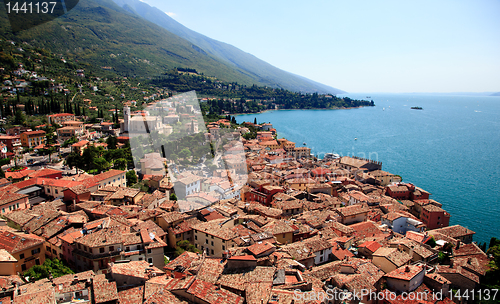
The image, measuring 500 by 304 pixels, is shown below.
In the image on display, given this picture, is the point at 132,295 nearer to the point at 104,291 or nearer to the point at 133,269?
the point at 104,291

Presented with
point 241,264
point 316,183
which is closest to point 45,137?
point 316,183

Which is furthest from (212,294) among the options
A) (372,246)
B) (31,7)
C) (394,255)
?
(31,7)

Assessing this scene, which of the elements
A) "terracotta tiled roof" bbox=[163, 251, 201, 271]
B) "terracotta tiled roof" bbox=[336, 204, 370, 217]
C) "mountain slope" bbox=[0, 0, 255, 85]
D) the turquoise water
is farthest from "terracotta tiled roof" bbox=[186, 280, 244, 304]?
"mountain slope" bbox=[0, 0, 255, 85]

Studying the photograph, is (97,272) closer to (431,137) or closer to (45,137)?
(45,137)

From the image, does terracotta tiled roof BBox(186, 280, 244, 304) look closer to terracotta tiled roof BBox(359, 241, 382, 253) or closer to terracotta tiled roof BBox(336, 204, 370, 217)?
terracotta tiled roof BBox(359, 241, 382, 253)

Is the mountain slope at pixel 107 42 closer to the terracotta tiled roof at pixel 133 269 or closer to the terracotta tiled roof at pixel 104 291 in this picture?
the terracotta tiled roof at pixel 133 269

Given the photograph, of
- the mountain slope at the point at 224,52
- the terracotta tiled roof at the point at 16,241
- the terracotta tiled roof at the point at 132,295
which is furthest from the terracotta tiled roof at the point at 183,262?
the mountain slope at the point at 224,52

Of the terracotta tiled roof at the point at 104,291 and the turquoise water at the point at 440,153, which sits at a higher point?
the terracotta tiled roof at the point at 104,291

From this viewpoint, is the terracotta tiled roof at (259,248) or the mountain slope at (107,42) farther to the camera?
the mountain slope at (107,42)

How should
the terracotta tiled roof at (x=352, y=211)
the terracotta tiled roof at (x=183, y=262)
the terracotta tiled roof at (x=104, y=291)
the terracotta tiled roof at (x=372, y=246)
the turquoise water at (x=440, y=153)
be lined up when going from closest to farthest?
the terracotta tiled roof at (x=104, y=291), the terracotta tiled roof at (x=183, y=262), the terracotta tiled roof at (x=372, y=246), the terracotta tiled roof at (x=352, y=211), the turquoise water at (x=440, y=153)
